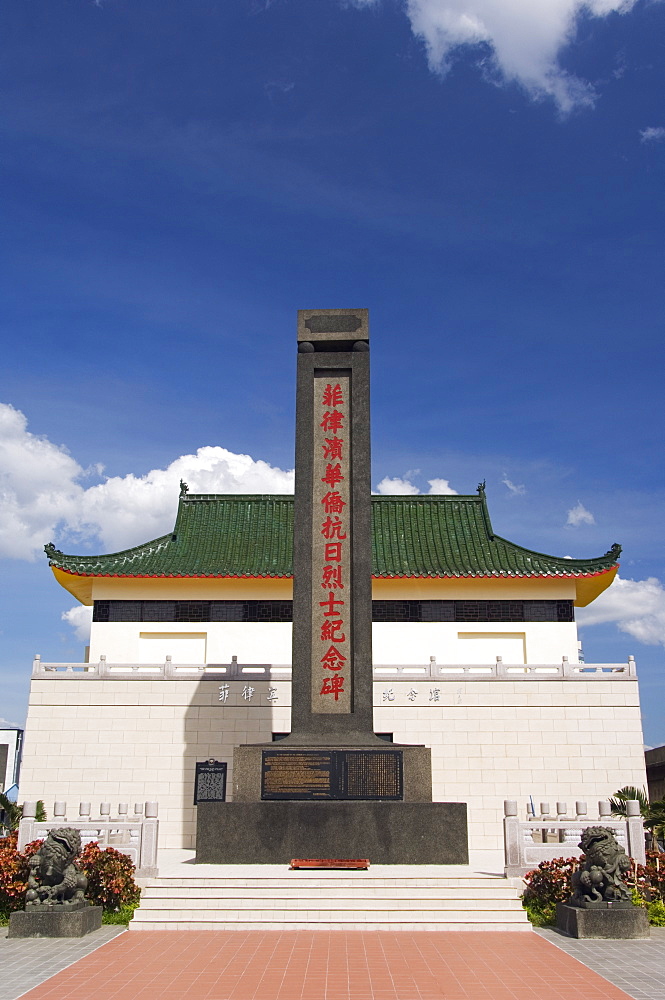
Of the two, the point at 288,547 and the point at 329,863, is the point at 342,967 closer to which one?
the point at 329,863

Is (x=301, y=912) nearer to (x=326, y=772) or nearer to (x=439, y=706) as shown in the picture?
(x=326, y=772)

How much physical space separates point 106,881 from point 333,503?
5.75 m

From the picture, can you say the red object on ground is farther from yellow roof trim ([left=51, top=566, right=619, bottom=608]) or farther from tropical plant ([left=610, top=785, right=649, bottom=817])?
yellow roof trim ([left=51, top=566, right=619, bottom=608])

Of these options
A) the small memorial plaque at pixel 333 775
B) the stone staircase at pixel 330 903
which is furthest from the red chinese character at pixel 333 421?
the stone staircase at pixel 330 903

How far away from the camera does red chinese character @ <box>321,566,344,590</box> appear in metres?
11.9

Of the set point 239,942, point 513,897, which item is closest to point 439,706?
point 513,897

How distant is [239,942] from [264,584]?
453 inches

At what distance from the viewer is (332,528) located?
12.0 m

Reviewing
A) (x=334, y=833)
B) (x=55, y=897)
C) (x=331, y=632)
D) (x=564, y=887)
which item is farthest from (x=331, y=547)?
(x=55, y=897)

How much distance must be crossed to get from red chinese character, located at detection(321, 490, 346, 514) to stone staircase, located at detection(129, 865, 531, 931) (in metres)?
5.01

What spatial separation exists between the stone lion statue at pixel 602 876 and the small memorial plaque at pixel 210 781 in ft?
28.9

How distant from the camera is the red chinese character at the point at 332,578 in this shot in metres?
11.9

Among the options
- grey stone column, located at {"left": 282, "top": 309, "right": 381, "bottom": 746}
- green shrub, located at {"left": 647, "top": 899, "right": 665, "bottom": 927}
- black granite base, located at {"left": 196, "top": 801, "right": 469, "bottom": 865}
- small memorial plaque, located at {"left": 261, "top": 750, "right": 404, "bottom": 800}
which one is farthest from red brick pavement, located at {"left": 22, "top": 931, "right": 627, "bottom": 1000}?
grey stone column, located at {"left": 282, "top": 309, "right": 381, "bottom": 746}

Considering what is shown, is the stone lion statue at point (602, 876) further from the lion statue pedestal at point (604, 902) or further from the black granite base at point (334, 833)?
the black granite base at point (334, 833)
